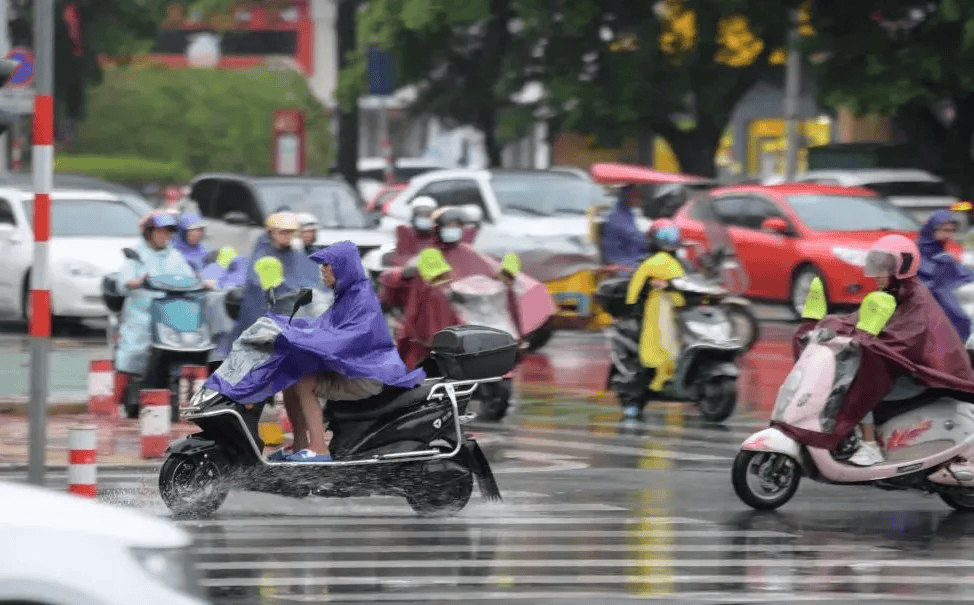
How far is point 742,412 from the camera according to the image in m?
17.7

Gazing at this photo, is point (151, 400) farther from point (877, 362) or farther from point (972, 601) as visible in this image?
point (972, 601)

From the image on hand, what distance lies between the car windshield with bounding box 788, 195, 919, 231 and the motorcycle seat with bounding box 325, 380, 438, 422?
50.1ft

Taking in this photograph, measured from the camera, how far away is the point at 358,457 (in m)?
11.8

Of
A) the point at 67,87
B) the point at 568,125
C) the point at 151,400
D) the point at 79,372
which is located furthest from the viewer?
the point at 67,87

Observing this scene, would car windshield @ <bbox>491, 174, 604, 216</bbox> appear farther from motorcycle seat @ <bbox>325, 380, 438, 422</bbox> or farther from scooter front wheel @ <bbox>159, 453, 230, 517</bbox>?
scooter front wheel @ <bbox>159, 453, 230, 517</bbox>

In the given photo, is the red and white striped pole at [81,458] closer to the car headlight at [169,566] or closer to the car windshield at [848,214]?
the car headlight at [169,566]

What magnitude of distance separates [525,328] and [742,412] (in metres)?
1.79

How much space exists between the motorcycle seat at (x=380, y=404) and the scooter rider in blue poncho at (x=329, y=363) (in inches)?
2.1

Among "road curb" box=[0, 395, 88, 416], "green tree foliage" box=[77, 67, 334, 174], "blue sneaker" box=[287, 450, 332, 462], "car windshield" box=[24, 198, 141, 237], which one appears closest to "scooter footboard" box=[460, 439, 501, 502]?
"blue sneaker" box=[287, 450, 332, 462]

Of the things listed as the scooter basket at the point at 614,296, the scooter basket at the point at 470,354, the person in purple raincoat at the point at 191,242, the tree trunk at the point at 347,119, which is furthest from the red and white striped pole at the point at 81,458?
the tree trunk at the point at 347,119

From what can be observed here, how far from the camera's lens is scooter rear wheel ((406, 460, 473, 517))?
38.8ft

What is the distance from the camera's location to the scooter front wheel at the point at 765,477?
1210 cm

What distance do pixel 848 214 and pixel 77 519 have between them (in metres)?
21.7

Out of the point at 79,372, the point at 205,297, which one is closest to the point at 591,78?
the point at 79,372
